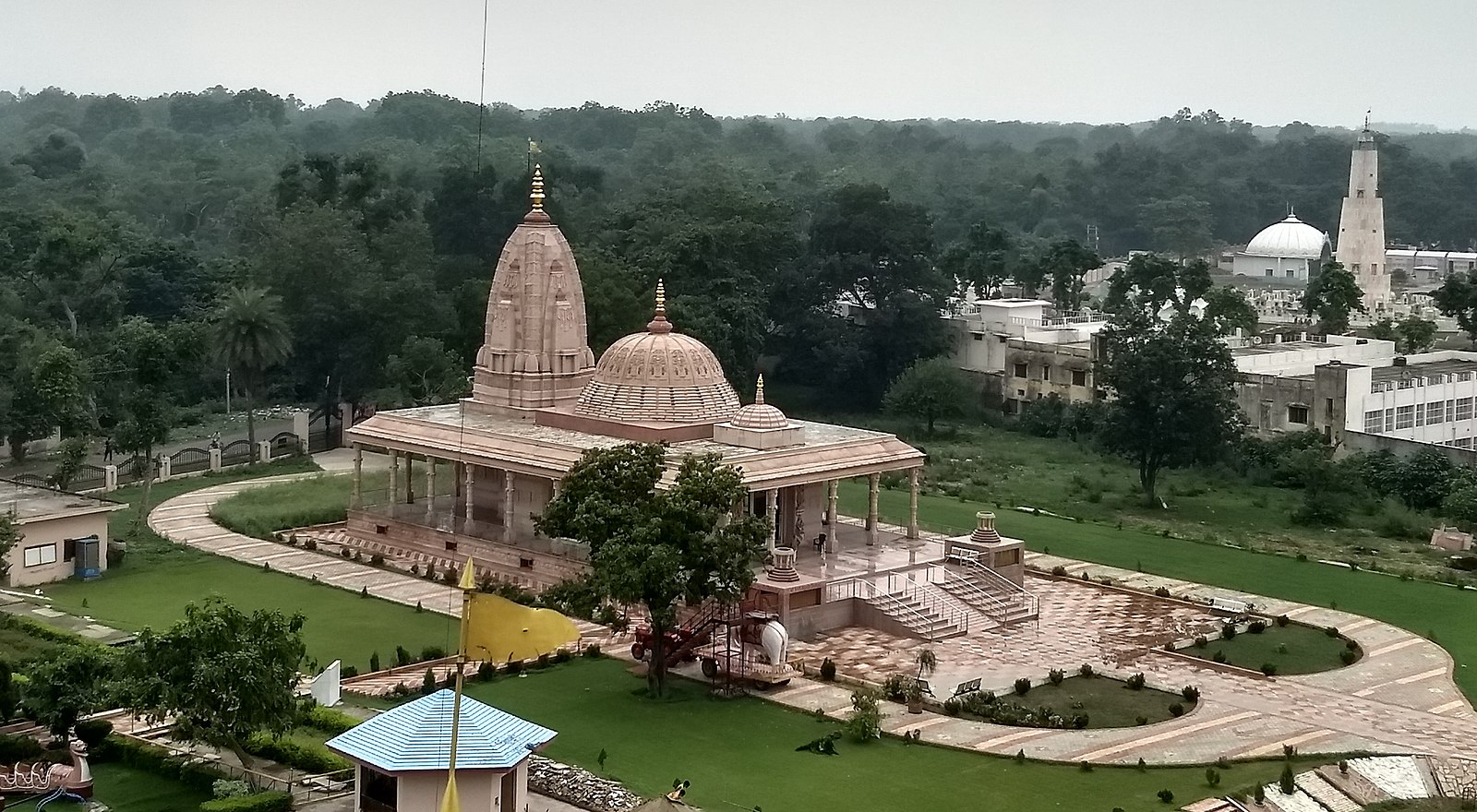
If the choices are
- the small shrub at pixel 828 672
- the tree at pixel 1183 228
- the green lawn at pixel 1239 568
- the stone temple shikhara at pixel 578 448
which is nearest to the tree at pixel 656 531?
the small shrub at pixel 828 672

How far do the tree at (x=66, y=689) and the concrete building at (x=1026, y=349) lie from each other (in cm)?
4021

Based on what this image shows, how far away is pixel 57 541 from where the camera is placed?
3319cm

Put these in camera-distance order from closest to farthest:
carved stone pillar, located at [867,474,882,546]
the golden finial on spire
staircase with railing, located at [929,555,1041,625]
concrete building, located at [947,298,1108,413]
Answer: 1. staircase with railing, located at [929,555,1041,625]
2. carved stone pillar, located at [867,474,882,546]
3. the golden finial on spire
4. concrete building, located at [947,298,1108,413]

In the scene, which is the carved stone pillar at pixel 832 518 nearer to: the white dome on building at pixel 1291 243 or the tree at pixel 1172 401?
the tree at pixel 1172 401

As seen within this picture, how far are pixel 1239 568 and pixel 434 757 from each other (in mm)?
21647

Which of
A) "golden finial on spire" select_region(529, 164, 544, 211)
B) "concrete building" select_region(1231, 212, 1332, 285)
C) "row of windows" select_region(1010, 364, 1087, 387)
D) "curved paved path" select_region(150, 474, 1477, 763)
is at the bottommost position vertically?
"curved paved path" select_region(150, 474, 1477, 763)

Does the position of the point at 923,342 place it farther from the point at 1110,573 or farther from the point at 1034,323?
the point at 1110,573

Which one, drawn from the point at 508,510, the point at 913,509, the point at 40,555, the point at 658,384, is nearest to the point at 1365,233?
the point at 913,509

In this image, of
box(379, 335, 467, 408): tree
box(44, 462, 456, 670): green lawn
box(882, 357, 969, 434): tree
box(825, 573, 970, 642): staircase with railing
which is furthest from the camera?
box(882, 357, 969, 434): tree

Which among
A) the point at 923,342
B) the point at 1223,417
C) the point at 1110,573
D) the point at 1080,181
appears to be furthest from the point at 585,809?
the point at 1080,181

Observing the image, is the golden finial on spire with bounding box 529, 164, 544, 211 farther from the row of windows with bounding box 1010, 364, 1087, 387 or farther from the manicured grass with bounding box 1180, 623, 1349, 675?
the row of windows with bounding box 1010, 364, 1087, 387

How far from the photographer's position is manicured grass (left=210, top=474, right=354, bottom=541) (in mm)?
38562

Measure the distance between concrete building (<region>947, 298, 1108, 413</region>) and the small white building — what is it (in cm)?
4051

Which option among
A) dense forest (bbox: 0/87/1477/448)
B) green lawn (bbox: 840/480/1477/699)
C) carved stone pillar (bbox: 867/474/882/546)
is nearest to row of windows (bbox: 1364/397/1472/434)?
green lawn (bbox: 840/480/1477/699)
